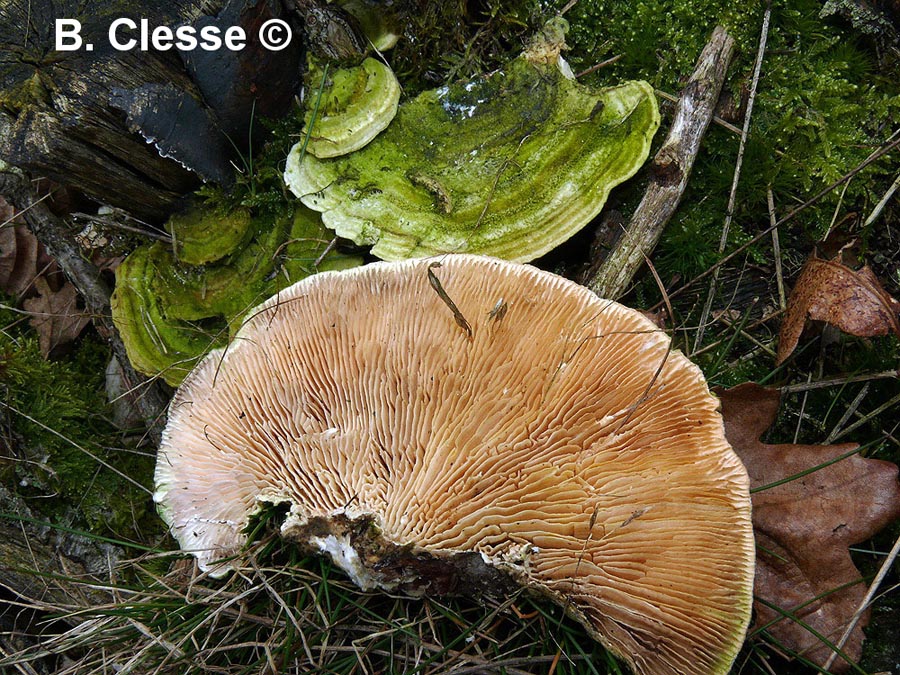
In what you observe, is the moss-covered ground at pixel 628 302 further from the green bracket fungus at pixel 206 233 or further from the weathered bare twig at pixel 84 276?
the weathered bare twig at pixel 84 276

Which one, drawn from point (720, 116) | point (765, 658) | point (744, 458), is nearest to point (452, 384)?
point (744, 458)

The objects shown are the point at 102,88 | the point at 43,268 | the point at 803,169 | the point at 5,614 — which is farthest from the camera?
the point at 43,268

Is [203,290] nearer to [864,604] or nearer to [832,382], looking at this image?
[832,382]

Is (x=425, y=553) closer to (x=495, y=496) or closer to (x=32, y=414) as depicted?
(x=495, y=496)

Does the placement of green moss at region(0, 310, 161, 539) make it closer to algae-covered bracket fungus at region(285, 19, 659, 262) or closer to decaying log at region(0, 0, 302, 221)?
decaying log at region(0, 0, 302, 221)

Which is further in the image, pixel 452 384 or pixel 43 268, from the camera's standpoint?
pixel 43 268

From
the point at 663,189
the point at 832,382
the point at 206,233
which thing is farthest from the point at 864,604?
the point at 206,233
